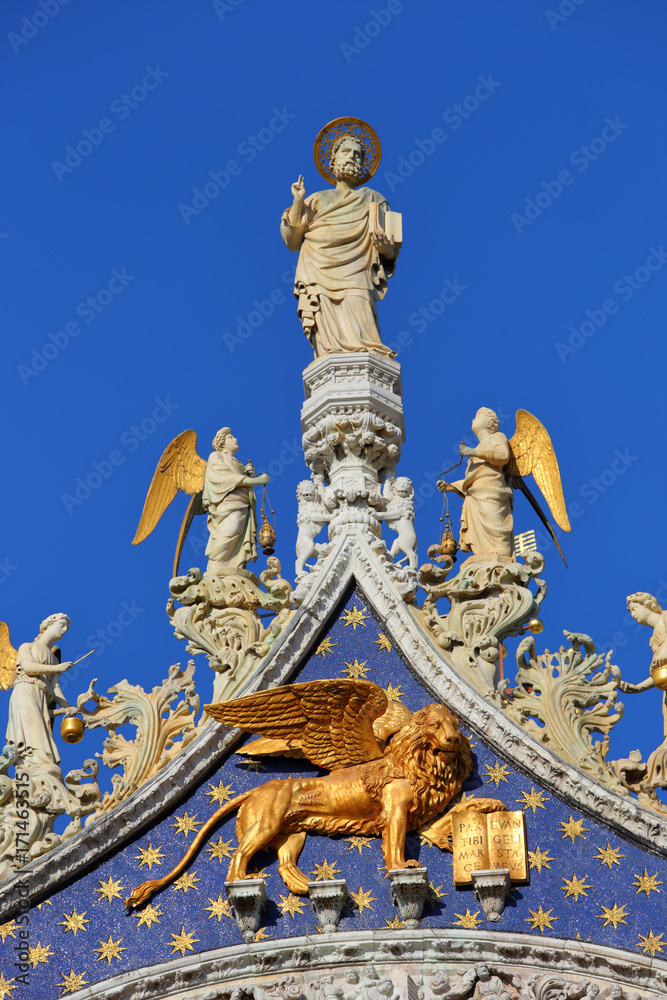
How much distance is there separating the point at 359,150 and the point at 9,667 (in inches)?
273

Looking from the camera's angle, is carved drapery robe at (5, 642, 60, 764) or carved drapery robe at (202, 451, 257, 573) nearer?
carved drapery robe at (5, 642, 60, 764)

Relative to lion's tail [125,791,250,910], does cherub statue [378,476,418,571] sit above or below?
above

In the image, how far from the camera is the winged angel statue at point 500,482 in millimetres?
19453

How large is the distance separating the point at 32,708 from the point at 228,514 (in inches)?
107

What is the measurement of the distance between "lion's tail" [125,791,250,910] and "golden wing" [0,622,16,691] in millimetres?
2628

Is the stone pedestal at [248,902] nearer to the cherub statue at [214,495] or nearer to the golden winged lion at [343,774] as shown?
the golden winged lion at [343,774]

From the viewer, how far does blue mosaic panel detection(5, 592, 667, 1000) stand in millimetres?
16891

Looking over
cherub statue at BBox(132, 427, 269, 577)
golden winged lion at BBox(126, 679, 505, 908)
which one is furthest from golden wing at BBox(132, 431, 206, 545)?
golden winged lion at BBox(126, 679, 505, 908)

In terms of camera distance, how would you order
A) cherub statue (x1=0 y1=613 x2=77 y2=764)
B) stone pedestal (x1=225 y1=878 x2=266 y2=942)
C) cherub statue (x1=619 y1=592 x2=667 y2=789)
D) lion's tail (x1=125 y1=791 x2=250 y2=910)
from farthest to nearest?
cherub statue (x1=0 y1=613 x2=77 y2=764) → cherub statue (x1=619 y1=592 x2=667 y2=789) → lion's tail (x1=125 y1=791 x2=250 y2=910) → stone pedestal (x1=225 y1=878 x2=266 y2=942)

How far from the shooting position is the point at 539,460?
2034cm

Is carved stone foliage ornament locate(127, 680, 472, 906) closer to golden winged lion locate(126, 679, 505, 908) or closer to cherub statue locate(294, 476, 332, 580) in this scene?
golden winged lion locate(126, 679, 505, 908)

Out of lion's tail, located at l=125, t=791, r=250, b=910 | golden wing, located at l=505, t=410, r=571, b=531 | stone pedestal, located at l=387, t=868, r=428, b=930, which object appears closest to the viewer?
stone pedestal, located at l=387, t=868, r=428, b=930

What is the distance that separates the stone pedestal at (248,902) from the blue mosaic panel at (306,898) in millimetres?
105

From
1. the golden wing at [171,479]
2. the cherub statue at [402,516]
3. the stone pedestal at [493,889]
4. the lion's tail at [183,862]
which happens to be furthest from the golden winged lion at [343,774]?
the golden wing at [171,479]
